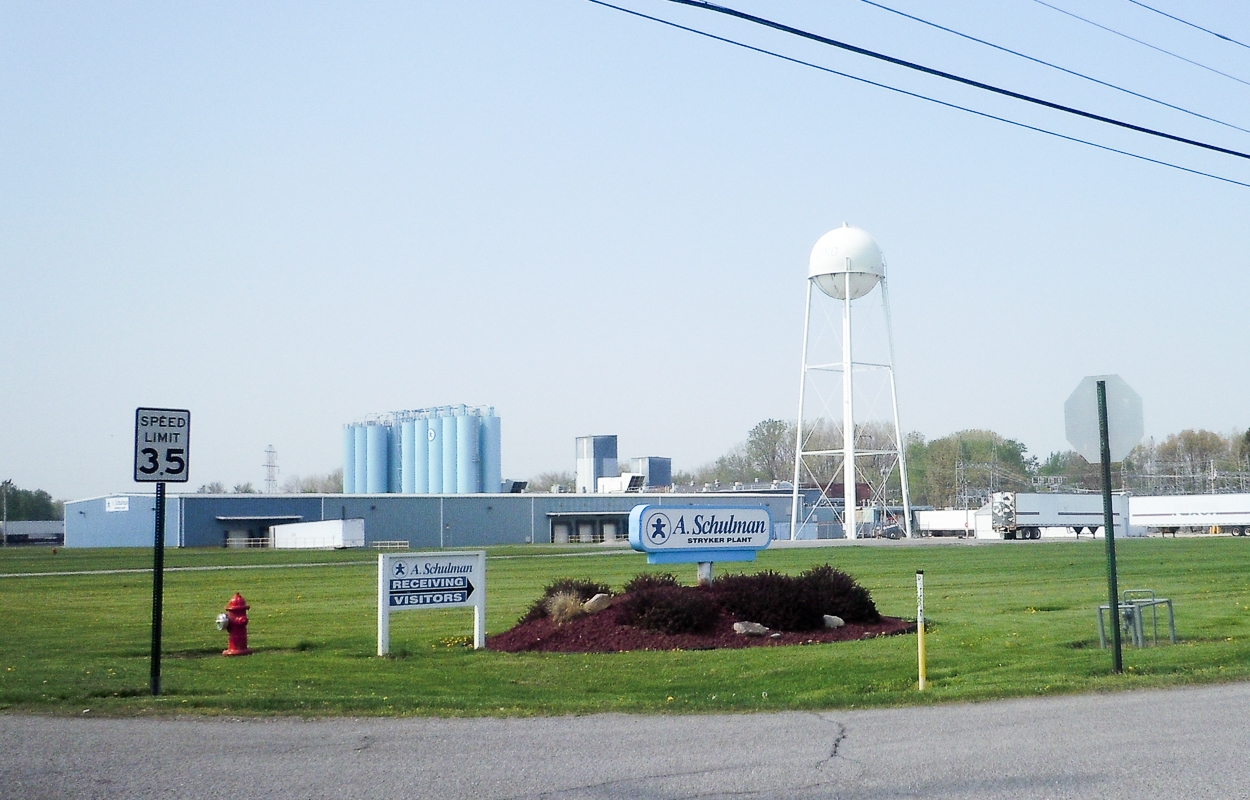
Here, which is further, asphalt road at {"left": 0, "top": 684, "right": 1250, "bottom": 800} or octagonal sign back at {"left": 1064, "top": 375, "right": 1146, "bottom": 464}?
octagonal sign back at {"left": 1064, "top": 375, "right": 1146, "bottom": 464}

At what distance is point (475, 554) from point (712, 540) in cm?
466

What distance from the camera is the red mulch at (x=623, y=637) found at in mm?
16672

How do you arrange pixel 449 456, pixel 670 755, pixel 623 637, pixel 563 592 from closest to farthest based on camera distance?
pixel 670 755 → pixel 623 637 → pixel 563 592 → pixel 449 456

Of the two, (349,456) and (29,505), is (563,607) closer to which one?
(349,456)

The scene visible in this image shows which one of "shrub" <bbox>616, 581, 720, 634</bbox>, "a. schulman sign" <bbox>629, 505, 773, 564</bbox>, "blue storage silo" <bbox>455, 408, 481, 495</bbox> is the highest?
"blue storage silo" <bbox>455, 408, 481, 495</bbox>

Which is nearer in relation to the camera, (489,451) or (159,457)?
(159,457)

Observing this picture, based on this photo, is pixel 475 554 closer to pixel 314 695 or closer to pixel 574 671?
pixel 574 671

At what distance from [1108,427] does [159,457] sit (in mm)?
10584

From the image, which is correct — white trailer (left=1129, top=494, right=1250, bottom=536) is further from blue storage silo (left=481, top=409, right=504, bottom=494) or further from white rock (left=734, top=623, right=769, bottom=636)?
white rock (left=734, top=623, right=769, bottom=636)

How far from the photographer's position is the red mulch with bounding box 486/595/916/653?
1667cm

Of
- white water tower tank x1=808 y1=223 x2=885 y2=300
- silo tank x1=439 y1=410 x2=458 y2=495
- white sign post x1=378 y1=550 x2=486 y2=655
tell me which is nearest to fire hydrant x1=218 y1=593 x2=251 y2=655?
white sign post x1=378 y1=550 x2=486 y2=655

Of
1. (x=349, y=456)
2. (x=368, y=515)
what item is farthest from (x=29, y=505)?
(x=368, y=515)

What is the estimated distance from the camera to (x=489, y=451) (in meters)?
99.5

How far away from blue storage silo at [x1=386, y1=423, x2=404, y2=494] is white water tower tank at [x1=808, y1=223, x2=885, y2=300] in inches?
2052
